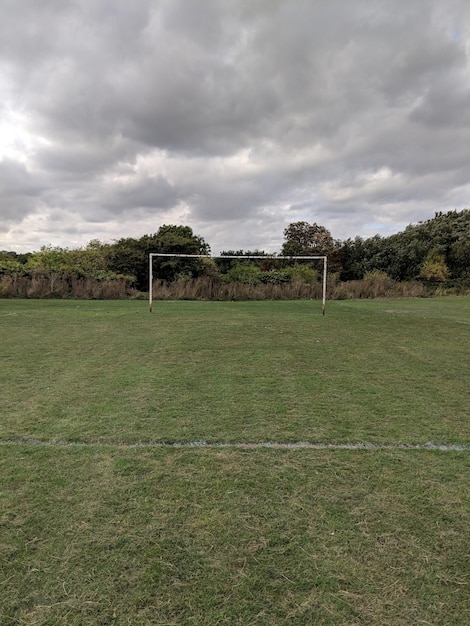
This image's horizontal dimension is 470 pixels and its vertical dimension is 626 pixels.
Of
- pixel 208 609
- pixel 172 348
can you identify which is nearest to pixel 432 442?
pixel 208 609

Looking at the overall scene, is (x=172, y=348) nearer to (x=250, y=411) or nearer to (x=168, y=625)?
(x=250, y=411)

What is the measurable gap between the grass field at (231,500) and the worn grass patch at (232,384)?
3cm

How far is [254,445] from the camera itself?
2932 millimetres

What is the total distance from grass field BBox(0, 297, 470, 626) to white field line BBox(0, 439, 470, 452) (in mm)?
21

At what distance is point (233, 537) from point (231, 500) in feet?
1.03

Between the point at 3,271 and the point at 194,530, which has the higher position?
the point at 3,271

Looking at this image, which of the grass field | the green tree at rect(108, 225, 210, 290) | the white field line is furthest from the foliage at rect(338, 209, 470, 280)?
the white field line

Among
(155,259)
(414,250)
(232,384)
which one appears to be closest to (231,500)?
(232,384)

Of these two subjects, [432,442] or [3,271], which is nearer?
[432,442]

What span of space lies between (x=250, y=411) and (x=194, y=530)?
5.71 feet

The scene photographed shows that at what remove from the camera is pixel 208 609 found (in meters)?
1.51

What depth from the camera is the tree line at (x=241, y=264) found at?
1941cm

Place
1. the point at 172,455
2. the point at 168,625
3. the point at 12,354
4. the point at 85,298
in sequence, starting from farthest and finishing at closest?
the point at 85,298 < the point at 12,354 < the point at 172,455 < the point at 168,625

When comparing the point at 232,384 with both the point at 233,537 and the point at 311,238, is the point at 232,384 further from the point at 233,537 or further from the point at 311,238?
the point at 311,238
